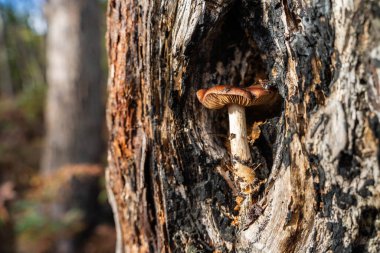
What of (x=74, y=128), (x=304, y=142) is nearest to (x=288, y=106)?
(x=304, y=142)

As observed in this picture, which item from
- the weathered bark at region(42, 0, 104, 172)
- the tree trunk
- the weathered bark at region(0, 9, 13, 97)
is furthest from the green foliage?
the tree trunk

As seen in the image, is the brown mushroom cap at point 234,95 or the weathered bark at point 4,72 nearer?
the brown mushroom cap at point 234,95

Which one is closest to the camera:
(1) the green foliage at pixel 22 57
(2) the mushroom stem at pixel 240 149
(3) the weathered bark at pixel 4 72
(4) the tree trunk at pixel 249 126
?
(4) the tree trunk at pixel 249 126

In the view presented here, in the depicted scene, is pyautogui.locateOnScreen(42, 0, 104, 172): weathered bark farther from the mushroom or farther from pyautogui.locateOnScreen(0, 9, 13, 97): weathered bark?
pyautogui.locateOnScreen(0, 9, 13, 97): weathered bark

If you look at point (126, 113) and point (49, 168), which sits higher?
point (126, 113)

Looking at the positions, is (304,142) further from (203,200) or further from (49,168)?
(49,168)

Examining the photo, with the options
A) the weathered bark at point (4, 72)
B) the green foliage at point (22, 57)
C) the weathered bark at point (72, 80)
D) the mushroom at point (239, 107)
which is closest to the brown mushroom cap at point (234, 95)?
the mushroom at point (239, 107)

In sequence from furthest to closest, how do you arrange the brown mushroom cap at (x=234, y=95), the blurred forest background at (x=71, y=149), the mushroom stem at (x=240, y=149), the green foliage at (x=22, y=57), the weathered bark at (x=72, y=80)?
the green foliage at (x=22, y=57), the weathered bark at (x=72, y=80), the blurred forest background at (x=71, y=149), the mushroom stem at (x=240, y=149), the brown mushroom cap at (x=234, y=95)

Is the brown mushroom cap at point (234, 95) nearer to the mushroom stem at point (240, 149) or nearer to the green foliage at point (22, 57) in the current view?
the mushroom stem at point (240, 149)
